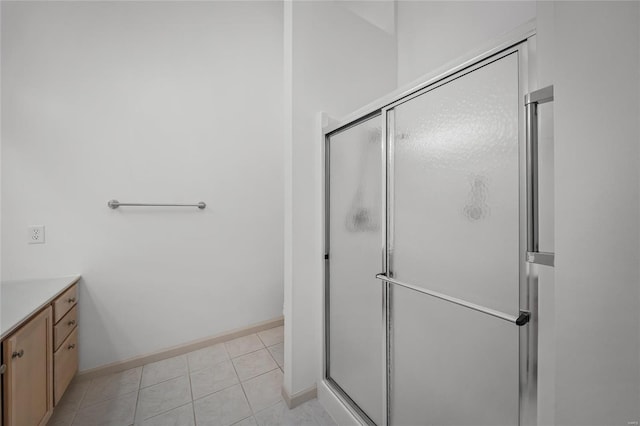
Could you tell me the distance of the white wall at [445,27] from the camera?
1.38 metres

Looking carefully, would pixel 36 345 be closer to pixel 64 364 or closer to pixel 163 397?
pixel 64 364

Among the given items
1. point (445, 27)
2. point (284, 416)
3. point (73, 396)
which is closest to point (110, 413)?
point (73, 396)

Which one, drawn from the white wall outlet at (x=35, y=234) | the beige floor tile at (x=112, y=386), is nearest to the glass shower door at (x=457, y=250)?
the beige floor tile at (x=112, y=386)

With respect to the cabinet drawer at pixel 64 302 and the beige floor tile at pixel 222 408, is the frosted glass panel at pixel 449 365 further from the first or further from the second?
the cabinet drawer at pixel 64 302

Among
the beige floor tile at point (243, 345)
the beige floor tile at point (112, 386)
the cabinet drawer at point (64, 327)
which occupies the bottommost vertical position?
the beige floor tile at point (112, 386)

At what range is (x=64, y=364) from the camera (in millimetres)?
1407

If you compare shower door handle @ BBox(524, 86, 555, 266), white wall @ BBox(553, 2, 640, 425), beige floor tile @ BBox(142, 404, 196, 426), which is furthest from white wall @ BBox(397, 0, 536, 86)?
beige floor tile @ BBox(142, 404, 196, 426)

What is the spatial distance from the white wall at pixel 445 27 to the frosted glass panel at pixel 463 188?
744 mm

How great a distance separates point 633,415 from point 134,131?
2368 mm

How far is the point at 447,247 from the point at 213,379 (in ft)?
5.56

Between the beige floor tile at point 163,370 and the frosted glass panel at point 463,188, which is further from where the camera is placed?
the beige floor tile at point 163,370

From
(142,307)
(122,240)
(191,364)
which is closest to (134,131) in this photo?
(122,240)

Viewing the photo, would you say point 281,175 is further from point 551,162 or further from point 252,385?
point 551,162

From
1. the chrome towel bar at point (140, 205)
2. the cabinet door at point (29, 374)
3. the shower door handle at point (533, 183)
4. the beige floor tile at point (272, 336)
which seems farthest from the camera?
the beige floor tile at point (272, 336)
